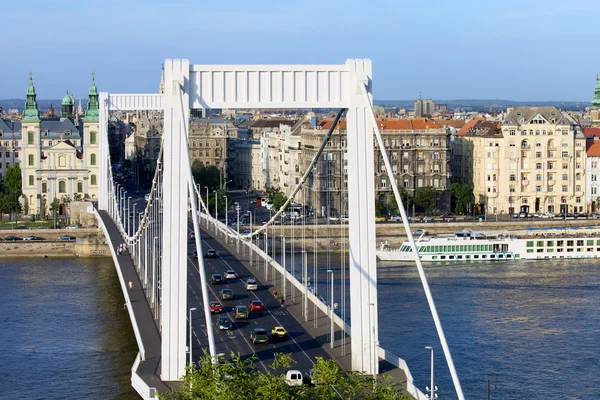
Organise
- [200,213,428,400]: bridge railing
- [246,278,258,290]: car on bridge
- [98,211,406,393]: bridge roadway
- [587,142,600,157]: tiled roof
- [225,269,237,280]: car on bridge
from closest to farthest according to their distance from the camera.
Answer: [200,213,428,400]: bridge railing → [98,211,406,393]: bridge roadway → [246,278,258,290]: car on bridge → [225,269,237,280]: car on bridge → [587,142,600,157]: tiled roof

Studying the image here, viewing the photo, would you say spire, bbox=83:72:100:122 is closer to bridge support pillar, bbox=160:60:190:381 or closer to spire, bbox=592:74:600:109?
spire, bbox=592:74:600:109

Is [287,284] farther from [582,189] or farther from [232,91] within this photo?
[582,189]

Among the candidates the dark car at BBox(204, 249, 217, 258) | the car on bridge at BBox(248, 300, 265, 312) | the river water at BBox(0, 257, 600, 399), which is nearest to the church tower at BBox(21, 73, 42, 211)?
the river water at BBox(0, 257, 600, 399)

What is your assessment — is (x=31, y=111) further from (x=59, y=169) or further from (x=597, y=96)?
(x=597, y=96)

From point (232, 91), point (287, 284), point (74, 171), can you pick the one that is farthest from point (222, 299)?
point (74, 171)

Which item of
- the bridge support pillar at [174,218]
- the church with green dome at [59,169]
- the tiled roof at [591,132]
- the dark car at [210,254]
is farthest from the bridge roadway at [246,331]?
the tiled roof at [591,132]
